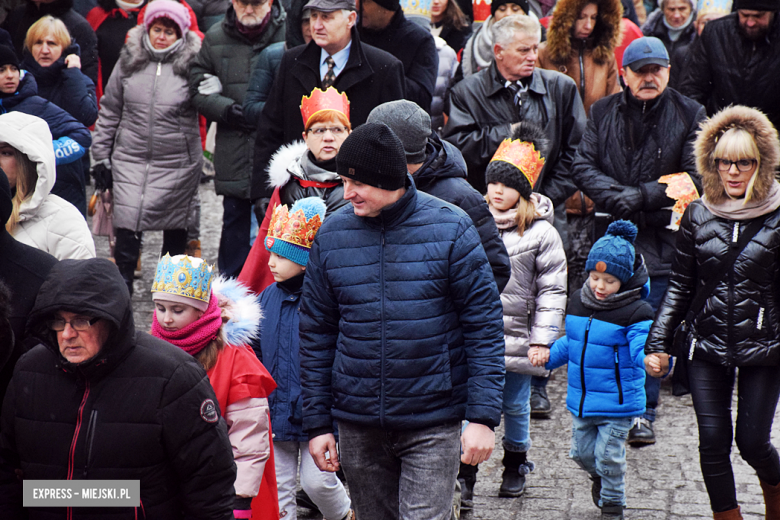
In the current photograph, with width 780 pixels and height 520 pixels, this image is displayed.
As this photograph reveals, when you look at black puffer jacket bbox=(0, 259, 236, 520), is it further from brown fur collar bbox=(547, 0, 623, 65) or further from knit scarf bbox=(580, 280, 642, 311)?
brown fur collar bbox=(547, 0, 623, 65)

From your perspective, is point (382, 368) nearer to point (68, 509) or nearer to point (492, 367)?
point (492, 367)

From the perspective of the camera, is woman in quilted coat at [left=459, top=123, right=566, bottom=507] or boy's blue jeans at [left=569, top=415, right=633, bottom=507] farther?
woman in quilted coat at [left=459, top=123, right=566, bottom=507]

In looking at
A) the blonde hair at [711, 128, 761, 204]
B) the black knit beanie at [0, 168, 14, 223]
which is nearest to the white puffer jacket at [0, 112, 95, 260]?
the black knit beanie at [0, 168, 14, 223]

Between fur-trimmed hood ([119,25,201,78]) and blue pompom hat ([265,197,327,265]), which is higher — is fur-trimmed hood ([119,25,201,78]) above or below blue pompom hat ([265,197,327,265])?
above

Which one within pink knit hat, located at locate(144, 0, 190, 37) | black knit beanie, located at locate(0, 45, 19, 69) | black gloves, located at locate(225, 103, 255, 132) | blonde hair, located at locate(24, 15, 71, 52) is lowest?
black gloves, located at locate(225, 103, 255, 132)

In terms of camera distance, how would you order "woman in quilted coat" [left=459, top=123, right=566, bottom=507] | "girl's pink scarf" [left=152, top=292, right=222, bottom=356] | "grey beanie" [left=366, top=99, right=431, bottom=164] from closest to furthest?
"girl's pink scarf" [left=152, top=292, right=222, bottom=356]
"grey beanie" [left=366, top=99, right=431, bottom=164]
"woman in quilted coat" [left=459, top=123, right=566, bottom=507]

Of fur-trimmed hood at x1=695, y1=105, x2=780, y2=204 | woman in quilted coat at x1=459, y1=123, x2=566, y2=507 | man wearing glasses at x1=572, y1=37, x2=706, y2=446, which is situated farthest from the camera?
man wearing glasses at x1=572, y1=37, x2=706, y2=446

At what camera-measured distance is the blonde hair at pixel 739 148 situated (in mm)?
5289

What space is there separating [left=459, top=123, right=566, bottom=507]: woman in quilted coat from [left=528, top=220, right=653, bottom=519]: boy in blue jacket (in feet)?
0.91

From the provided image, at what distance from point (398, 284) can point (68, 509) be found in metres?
1.49

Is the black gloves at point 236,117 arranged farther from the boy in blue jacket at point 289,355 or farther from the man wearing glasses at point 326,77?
the boy in blue jacket at point 289,355

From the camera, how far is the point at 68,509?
3213 millimetres

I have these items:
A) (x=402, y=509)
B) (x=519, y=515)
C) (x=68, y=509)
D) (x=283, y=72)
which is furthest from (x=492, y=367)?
(x=283, y=72)

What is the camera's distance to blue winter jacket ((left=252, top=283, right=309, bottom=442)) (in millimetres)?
5008
